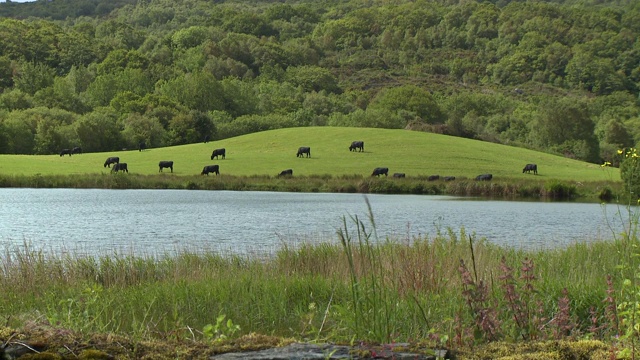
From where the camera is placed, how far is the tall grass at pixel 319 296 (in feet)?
21.7

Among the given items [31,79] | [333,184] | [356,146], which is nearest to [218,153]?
[356,146]

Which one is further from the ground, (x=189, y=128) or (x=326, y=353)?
(x=189, y=128)

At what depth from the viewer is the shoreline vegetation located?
54.2 meters

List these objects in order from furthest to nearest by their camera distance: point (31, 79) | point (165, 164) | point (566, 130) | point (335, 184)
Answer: point (31, 79)
point (566, 130)
point (165, 164)
point (335, 184)

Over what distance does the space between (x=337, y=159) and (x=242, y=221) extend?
4175cm

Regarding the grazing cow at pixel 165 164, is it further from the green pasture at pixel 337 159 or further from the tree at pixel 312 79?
the tree at pixel 312 79

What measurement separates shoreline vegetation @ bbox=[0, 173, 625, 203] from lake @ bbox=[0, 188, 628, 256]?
20.8ft

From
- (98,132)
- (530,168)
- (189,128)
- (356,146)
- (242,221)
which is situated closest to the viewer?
(242,221)

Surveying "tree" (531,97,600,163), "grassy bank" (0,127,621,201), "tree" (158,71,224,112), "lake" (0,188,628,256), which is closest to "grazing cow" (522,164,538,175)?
"grassy bank" (0,127,621,201)

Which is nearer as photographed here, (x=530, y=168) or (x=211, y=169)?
(x=211, y=169)

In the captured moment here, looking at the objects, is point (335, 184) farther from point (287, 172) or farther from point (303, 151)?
point (303, 151)

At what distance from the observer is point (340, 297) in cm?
983

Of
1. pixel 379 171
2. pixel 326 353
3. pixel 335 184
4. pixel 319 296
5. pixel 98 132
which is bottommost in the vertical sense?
pixel 319 296

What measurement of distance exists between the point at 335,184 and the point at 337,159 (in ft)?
47.9
